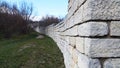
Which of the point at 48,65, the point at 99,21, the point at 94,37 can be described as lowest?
the point at 48,65

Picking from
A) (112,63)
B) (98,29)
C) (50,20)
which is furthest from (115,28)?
(50,20)

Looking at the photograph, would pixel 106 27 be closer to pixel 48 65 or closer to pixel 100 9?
pixel 100 9

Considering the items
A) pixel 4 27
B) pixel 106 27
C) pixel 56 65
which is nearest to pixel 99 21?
pixel 106 27

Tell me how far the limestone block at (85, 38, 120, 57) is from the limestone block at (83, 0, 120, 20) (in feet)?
0.58

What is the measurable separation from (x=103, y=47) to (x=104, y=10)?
0.93 feet

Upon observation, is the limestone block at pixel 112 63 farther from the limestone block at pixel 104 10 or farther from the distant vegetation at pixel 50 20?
the distant vegetation at pixel 50 20

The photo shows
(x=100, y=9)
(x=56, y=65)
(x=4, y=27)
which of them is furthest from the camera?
(x=4, y=27)

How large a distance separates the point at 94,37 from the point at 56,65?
6245 mm

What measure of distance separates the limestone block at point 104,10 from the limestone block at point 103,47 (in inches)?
7.0

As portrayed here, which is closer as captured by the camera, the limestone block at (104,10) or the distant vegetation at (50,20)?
the limestone block at (104,10)

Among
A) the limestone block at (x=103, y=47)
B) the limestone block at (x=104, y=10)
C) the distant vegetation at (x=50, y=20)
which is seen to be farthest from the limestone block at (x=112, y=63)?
the distant vegetation at (x=50, y=20)

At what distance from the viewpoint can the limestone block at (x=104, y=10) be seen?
183cm

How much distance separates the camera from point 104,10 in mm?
1839

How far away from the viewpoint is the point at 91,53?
1.84 meters
